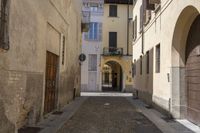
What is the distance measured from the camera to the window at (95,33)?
35.3 metres

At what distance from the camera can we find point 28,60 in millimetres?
8422

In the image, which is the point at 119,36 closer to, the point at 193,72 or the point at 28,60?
the point at 193,72

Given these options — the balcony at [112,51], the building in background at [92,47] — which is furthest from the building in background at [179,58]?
the balcony at [112,51]

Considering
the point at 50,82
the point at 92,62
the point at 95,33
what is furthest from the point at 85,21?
the point at 50,82

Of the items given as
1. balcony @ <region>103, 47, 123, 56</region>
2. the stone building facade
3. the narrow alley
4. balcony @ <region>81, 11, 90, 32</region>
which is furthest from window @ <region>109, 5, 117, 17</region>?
the stone building facade

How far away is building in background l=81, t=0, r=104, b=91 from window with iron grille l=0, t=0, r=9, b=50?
2830cm

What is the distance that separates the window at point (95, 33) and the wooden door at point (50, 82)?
22.2 meters

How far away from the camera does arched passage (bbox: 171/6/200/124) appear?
11086 mm

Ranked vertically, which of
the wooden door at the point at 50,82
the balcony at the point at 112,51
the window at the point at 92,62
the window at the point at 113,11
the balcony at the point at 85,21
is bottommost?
the wooden door at the point at 50,82

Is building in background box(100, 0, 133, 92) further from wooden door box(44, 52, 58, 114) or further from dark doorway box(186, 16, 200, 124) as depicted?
dark doorway box(186, 16, 200, 124)

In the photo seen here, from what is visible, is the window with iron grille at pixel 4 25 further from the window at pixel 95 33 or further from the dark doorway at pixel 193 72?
the window at pixel 95 33

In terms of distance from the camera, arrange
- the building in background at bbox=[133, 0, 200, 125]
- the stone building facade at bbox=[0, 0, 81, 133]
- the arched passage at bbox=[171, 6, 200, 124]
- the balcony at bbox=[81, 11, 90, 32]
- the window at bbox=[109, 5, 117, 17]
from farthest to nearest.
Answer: the window at bbox=[109, 5, 117, 17], the balcony at bbox=[81, 11, 90, 32], the arched passage at bbox=[171, 6, 200, 124], the building in background at bbox=[133, 0, 200, 125], the stone building facade at bbox=[0, 0, 81, 133]

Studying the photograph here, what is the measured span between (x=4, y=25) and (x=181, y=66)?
7.21 metres

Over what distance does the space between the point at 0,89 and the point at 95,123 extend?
4921mm
